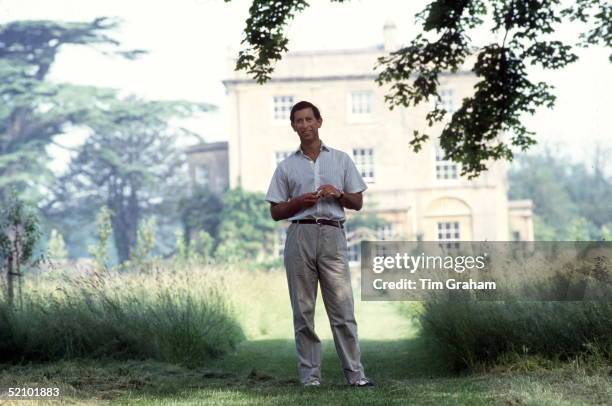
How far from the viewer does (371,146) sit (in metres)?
41.0

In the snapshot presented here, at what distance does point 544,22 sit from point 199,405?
6.19 metres

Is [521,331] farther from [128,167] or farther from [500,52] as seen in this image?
[128,167]

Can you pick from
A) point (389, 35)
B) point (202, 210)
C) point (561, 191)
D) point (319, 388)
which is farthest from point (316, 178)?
point (561, 191)

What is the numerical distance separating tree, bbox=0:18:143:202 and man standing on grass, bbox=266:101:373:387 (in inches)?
1540

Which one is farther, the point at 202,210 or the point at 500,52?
the point at 202,210

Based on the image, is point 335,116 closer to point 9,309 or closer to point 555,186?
point 555,186

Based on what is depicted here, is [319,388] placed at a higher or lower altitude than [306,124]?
lower

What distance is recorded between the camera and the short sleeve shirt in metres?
6.26

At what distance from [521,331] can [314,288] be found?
240cm

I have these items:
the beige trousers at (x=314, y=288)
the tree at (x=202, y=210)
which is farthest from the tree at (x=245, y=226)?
the beige trousers at (x=314, y=288)

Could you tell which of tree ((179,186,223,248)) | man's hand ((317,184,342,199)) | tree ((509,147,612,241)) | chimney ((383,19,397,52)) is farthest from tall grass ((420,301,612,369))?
tree ((509,147,612,241))

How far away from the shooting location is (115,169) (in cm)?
4953

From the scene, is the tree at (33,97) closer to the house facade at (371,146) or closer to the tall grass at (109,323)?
the house facade at (371,146)

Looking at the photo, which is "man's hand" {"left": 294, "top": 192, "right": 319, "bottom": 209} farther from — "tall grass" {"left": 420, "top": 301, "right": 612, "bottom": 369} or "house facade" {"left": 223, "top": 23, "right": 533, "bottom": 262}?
"house facade" {"left": 223, "top": 23, "right": 533, "bottom": 262}
